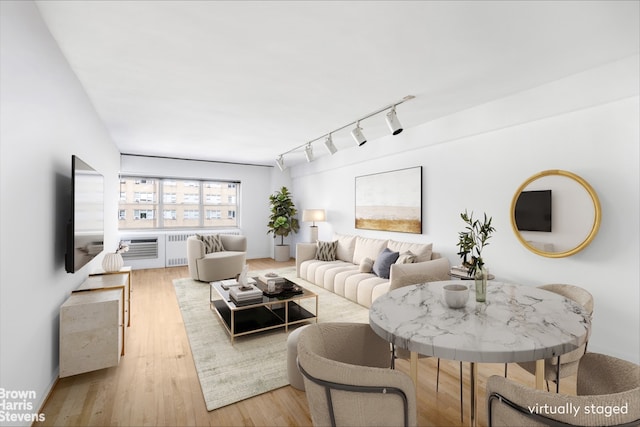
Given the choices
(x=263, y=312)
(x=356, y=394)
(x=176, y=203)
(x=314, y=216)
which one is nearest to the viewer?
(x=356, y=394)

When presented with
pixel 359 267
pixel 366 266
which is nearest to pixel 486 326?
pixel 366 266

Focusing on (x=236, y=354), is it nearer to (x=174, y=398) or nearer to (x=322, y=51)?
(x=174, y=398)

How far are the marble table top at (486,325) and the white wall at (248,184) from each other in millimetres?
6584

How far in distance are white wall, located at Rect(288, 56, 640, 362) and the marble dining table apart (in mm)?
1401

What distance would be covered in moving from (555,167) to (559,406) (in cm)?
286

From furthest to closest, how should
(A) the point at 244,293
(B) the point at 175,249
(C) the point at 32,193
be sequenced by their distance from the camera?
(B) the point at 175,249
(A) the point at 244,293
(C) the point at 32,193

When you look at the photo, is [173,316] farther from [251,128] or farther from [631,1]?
[631,1]

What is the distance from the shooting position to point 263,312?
12.2 ft

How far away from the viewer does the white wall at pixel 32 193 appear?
1.60 m

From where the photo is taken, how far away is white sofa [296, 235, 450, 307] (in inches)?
145

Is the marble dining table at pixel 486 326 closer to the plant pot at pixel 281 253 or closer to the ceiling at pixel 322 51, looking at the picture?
the ceiling at pixel 322 51

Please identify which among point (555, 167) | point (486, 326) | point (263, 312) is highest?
point (555, 167)

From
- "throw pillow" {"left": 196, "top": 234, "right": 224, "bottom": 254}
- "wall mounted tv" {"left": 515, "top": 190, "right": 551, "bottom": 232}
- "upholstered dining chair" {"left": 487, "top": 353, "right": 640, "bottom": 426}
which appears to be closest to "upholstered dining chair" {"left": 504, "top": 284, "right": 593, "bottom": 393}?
"upholstered dining chair" {"left": 487, "top": 353, "right": 640, "bottom": 426}

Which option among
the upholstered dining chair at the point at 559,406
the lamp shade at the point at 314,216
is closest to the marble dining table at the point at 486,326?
the upholstered dining chair at the point at 559,406
